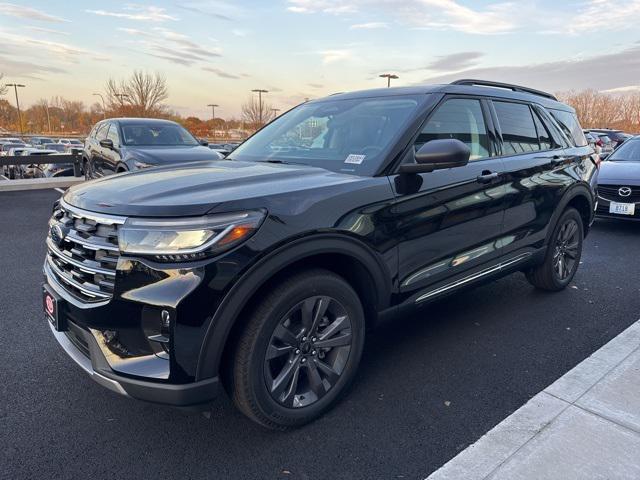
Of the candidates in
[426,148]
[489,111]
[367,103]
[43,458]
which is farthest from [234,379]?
[489,111]

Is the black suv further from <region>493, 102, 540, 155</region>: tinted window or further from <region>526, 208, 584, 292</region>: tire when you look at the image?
<region>526, 208, 584, 292</region>: tire

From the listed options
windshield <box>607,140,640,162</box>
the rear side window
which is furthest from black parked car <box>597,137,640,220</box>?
the rear side window

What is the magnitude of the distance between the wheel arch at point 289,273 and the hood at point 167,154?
18.3 ft

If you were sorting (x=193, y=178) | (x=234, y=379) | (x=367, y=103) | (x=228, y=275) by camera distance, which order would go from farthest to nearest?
(x=367, y=103)
(x=193, y=178)
(x=234, y=379)
(x=228, y=275)

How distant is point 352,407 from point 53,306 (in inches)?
66.9

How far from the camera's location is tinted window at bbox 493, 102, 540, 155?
3709 mm

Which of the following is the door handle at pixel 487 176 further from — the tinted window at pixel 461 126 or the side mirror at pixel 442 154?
the side mirror at pixel 442 154

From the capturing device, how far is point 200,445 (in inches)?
93.7

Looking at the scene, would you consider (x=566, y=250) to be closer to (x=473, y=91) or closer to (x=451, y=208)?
(x=473, y=91)

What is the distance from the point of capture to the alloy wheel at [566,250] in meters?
4.44

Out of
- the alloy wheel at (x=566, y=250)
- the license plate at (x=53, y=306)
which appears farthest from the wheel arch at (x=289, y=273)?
the alloy wheel at (x=566, y=250)

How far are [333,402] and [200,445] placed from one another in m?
0.74

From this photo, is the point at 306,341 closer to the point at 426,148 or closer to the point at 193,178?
the point at 193,178

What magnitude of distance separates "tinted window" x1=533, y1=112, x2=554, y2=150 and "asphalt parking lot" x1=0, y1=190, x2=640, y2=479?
1.43 metres
